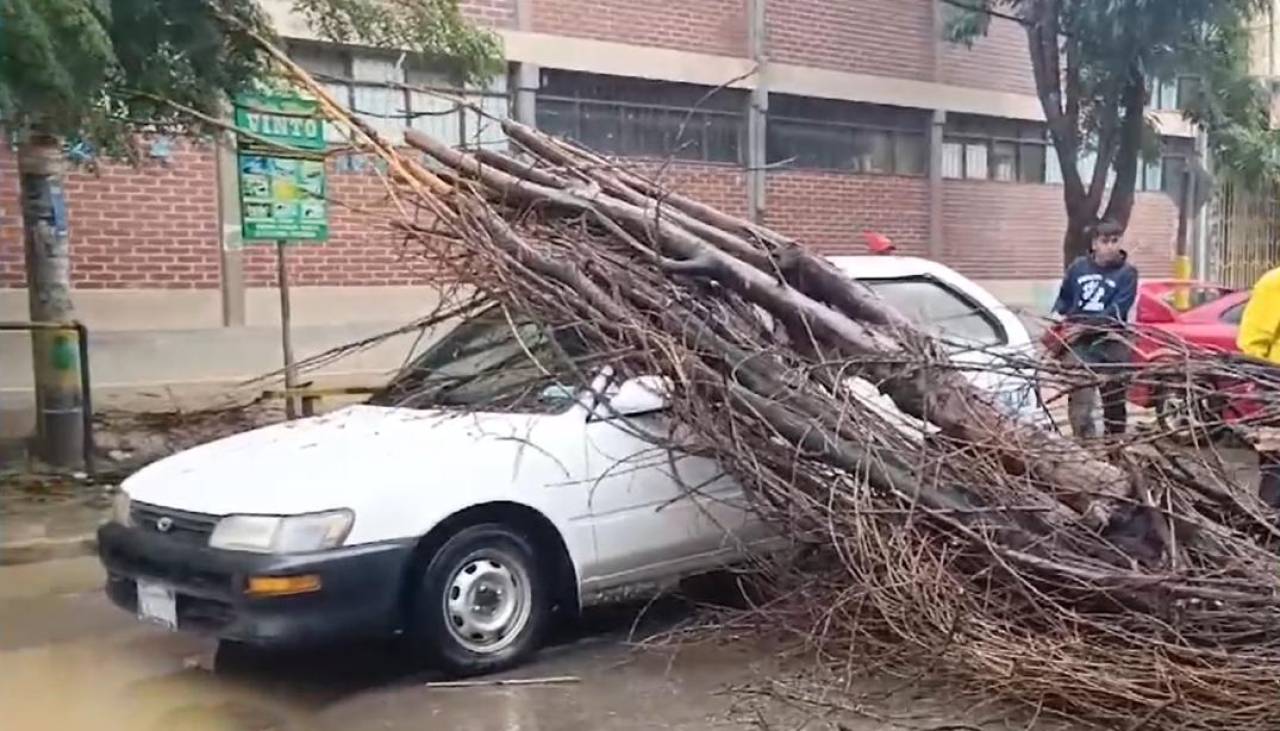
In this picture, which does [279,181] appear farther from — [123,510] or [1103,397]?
[1103,397]

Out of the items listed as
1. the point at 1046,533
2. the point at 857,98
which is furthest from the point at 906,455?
the point at 857,98

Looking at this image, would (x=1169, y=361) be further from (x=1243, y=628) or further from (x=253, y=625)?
(x=253, y=625)

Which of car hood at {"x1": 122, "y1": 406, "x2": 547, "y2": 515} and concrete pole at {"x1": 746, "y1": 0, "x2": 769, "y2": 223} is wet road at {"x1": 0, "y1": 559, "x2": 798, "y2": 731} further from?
concrete pole at {"x1": 746, "y1": 0, "x2": 769, "y2": 223}

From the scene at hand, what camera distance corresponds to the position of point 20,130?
355 inches

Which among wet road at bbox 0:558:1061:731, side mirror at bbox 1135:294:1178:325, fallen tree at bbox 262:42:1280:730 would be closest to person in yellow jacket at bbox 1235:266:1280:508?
fallen tree at bbox 262:42:1280:730

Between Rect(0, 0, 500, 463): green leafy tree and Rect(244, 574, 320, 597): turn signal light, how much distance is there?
3.93 metres

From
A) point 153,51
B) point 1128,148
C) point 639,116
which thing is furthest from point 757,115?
point 153,51

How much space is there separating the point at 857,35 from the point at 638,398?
13681 mm

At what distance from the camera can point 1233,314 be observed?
38.4ft

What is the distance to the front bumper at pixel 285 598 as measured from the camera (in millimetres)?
5062

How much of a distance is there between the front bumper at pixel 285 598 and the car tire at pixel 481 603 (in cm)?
14

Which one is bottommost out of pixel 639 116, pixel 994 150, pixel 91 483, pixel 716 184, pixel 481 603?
pixel 91 483

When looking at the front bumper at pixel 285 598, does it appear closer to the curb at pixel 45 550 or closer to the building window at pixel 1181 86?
the curb at pixel 45 550

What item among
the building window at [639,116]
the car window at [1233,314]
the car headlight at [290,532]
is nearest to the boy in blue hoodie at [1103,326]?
the car headlight at [290,532]
